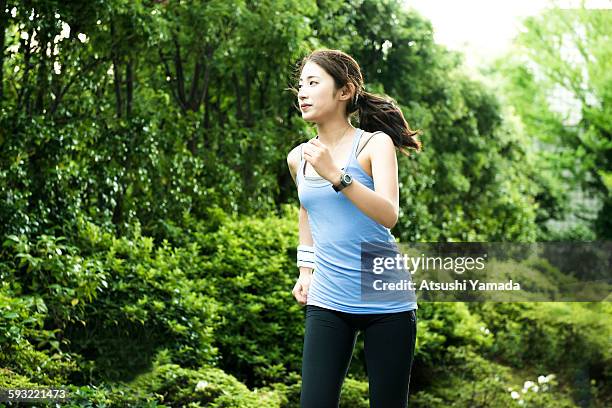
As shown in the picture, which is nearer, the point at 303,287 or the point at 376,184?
the point at 376,184

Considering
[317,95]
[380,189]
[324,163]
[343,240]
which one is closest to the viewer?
[324,163]

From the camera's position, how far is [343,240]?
326cm

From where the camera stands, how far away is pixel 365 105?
3504 mm

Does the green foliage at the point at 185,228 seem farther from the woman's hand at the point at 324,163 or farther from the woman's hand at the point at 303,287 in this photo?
the woman's hand at the point at 324,163

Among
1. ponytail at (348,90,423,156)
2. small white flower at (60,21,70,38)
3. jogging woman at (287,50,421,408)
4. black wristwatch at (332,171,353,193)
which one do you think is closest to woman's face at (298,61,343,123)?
jogging woman at (287,50,421,408)

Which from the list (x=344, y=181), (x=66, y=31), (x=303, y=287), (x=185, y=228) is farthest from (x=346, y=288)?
(x=185, y=228)

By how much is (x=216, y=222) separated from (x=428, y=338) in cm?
205

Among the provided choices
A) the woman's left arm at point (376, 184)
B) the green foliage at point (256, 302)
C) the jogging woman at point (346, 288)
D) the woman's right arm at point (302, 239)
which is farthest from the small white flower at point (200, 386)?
the woman's left arm at point (376, 184)

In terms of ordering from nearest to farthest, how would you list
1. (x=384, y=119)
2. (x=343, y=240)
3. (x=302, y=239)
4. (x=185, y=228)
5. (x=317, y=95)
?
(x=343, y=240) < (x=317, y=95) < (x=384, y=119) < (x=302, y=239) < (x=185, y=228)

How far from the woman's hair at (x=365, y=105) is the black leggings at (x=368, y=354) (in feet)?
1.89

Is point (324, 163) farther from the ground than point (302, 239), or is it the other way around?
point (324, 163)

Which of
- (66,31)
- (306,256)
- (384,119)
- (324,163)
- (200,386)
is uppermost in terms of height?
(66,31)

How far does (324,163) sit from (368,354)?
2.20ft

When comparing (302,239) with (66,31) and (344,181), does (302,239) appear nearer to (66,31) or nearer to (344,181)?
(344,181)
